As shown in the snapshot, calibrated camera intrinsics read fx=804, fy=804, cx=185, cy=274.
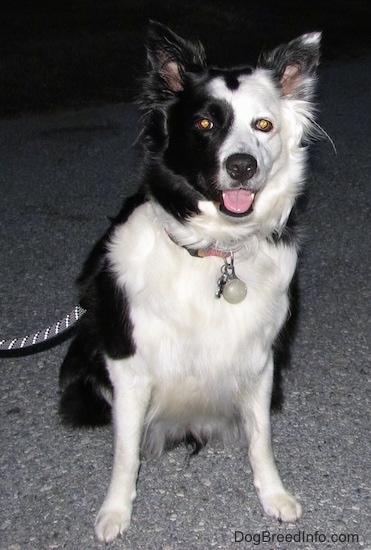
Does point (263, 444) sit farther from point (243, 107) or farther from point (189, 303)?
point (243, 107)

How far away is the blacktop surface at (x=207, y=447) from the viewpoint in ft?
9.79

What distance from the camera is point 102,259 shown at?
10.5 feet

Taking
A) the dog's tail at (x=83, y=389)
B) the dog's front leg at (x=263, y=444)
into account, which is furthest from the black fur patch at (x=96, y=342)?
the dog's front leg at (x=263, y=444)

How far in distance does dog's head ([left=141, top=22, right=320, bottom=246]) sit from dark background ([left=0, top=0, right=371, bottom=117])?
218 inches

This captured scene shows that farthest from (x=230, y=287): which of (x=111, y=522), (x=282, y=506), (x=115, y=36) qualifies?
(x=115, y=36)

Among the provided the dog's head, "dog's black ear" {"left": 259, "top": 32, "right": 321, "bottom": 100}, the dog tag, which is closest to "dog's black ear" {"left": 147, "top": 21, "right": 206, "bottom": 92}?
the dog's head

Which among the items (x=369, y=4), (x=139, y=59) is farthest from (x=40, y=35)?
(x=369, y=4)

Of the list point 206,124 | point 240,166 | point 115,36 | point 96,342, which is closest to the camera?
point 240,166

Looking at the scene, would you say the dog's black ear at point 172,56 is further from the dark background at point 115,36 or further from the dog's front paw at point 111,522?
the dark background at point 115,36

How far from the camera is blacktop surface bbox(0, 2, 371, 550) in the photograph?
298cm

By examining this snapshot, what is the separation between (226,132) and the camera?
9.42ft

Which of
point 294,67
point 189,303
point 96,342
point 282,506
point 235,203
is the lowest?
point 282,506

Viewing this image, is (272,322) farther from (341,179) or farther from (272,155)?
(341,179)

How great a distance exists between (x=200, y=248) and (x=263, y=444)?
33.2 inches
